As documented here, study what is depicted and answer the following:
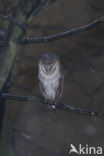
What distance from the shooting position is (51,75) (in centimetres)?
130

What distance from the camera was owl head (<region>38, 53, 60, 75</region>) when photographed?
1.26 meters

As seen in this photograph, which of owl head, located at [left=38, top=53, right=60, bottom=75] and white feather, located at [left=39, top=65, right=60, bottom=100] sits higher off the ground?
owl head, located at [left=38, top=53, right=60, bottom=75]

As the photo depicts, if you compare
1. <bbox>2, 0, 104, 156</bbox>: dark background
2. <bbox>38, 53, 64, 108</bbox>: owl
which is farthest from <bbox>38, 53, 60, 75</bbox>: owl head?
<bbox>2, 0, 104, 156</bbox>: dark background

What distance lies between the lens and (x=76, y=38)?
184 cm

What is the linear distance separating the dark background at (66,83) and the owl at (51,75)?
46 cm

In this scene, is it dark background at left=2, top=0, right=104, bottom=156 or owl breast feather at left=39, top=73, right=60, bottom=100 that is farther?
dark background at left=2, top=0, right=104, bottom=156

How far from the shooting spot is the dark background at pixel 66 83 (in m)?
1.81

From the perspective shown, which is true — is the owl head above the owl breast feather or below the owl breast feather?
above

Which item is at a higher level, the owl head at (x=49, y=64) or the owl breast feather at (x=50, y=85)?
the owl head at (x=49, y=64)

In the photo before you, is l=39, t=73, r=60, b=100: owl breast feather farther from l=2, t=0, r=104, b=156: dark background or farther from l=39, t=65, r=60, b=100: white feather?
l=2, t=0, r=104, b=156: dark background

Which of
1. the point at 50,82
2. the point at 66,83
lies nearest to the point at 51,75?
the point at 50,82

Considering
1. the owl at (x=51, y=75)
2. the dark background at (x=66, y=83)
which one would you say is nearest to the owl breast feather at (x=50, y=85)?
the owl at (x=51, y=75)

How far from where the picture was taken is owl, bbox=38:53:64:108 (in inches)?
49.7

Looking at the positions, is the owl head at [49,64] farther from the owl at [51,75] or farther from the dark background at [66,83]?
the dark background at [66,83]
